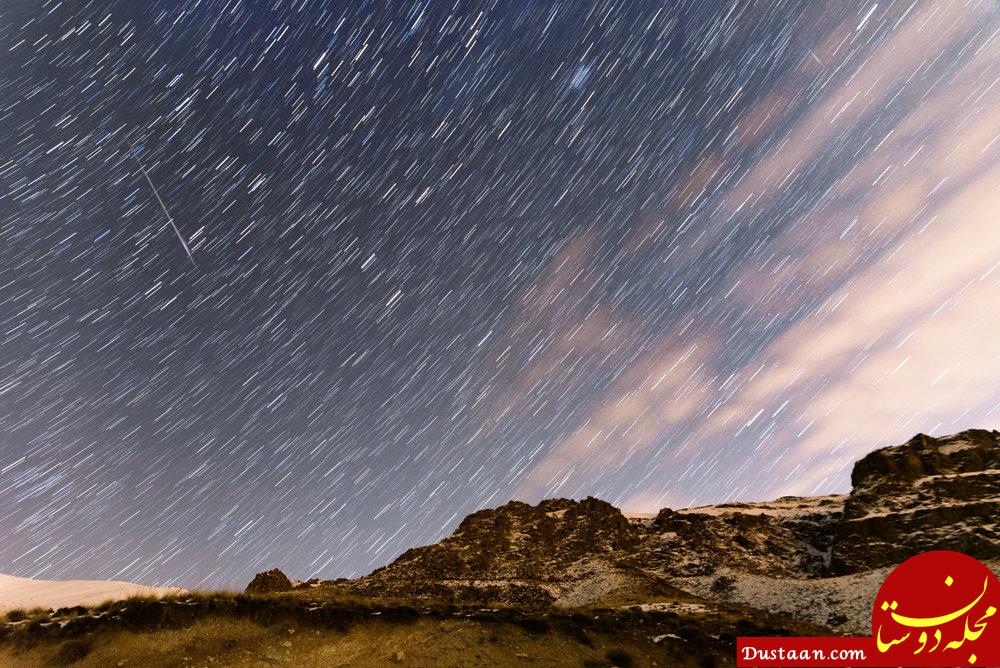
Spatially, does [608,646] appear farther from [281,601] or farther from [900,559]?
[900,559]

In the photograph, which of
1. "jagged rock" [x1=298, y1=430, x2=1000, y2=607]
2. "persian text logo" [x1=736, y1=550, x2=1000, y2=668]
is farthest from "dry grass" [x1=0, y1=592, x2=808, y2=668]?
"jagged rock" [x1=298, y1=430, x2=1000, y2=607]

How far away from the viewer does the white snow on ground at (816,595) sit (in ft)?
83.8

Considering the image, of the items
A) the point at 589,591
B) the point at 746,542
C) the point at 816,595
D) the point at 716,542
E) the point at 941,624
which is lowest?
the point at 941,624

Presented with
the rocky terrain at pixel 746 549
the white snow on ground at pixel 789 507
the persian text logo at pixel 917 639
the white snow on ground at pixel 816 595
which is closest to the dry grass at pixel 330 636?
the persian text logo at pixel 917 639

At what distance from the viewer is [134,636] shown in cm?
1345

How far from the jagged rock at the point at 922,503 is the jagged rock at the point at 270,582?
141ft

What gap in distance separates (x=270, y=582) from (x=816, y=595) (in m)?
39.4

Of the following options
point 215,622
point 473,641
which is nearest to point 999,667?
point 473,641

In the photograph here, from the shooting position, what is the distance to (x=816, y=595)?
2919 cm

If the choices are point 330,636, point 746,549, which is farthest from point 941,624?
point 746,549

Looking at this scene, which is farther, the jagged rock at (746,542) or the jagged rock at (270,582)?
the jagged rock at (746,542)

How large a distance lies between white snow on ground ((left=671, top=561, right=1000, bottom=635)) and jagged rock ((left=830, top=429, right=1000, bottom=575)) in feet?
10.8

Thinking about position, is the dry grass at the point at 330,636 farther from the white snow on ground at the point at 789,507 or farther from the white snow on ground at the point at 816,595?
the white snow on ground at the point at 789,507

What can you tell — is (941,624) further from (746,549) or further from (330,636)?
(746,549)
